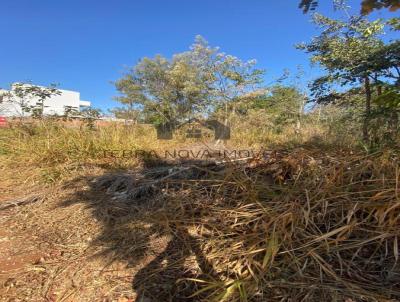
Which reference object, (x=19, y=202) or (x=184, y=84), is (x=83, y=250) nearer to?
(x=19, y=202)

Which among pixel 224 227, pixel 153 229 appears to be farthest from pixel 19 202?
Result: pixel 224 227

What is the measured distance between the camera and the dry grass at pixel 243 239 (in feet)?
3.75

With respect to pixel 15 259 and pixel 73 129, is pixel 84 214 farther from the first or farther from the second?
pixel 73 129

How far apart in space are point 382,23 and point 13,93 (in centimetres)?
764

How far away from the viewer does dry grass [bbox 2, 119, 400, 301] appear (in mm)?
1142

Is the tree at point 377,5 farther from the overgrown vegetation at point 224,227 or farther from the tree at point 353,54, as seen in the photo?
the tree at point 353,54

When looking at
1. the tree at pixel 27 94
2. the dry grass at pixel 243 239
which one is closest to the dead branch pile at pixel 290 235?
the dry grass at pixel 243 239

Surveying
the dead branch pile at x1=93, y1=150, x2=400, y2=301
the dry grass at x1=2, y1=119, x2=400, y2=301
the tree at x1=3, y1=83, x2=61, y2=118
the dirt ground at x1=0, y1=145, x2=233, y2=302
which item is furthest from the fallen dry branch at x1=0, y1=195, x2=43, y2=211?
the tree at x1=3, y1=83, x2=61, y2=118

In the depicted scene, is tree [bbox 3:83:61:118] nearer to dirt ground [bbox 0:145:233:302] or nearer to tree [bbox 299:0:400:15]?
dirt ground [bbox 0:145:233:302]

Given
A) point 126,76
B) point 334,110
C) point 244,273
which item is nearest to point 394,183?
point 244,273

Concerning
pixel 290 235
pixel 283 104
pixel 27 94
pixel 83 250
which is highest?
pixel 283 104

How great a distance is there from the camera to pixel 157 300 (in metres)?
1.24

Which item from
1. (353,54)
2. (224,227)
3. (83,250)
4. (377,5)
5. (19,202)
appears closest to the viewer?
(377,5)

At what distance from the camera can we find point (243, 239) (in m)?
1.39
